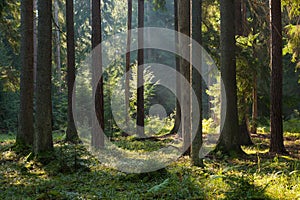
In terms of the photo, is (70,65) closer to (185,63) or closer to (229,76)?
(185,63)

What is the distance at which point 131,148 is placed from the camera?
48.6 feet

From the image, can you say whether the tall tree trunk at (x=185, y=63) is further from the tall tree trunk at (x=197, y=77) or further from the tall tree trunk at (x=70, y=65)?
the tall tree trunk at (x=70, y=65)

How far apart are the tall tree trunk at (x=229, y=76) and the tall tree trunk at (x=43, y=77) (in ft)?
16.9

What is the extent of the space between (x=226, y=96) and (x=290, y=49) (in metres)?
3.60

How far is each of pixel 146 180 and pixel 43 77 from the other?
4.52m

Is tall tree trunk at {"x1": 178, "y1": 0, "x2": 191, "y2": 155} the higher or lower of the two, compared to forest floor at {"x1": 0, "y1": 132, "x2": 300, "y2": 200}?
higher

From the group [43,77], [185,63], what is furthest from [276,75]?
[43,77]

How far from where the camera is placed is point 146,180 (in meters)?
7.71

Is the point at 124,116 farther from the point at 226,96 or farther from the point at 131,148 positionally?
the point at 226,96

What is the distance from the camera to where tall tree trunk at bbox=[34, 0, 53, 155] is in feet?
34.0

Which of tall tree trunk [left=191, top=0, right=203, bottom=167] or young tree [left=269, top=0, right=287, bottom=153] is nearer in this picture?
tall tree trunk [left=191, top=0, right=203, bottom=167]

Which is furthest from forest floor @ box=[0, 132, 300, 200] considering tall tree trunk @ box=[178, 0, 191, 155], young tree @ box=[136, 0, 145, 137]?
young tree @ box=[136, 0, 145, 137]

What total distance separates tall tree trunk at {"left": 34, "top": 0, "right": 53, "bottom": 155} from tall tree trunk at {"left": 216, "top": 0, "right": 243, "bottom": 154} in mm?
5166

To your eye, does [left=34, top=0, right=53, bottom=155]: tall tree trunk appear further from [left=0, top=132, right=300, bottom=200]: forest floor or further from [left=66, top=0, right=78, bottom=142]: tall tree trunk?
[left=66, top=0, right=78, bottom=142]: tall tree trunk
